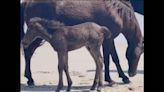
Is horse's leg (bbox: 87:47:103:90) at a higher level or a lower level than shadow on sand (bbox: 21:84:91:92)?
higher

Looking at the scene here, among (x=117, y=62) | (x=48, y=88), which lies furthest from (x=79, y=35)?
(x=48, y=88)

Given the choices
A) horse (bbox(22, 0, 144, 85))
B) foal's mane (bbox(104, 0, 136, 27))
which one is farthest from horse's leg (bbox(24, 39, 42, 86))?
foal's mane (bbox(104, 0, 136, 27))

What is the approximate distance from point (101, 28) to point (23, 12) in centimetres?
88

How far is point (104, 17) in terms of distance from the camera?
5.16 m

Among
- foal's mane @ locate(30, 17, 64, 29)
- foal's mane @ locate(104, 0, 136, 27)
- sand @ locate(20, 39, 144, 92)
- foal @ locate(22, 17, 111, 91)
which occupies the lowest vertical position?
sand @ locate(20, 39, 144, 92)

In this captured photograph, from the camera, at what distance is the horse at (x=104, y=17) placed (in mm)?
5117

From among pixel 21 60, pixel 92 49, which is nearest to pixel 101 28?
pixel 92 49

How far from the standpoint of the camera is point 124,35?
17.0 feet

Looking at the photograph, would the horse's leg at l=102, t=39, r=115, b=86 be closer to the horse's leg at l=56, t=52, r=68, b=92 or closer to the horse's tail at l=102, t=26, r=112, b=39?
the horse's tail at l=102, t=26, r=112, b=39

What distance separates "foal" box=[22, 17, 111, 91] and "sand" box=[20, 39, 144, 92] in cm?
5

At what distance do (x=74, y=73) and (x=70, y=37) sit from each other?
40 cm

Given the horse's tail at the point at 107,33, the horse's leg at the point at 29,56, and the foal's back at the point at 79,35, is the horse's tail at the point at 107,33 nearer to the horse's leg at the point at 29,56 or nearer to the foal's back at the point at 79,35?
the foal's back at the point at 79,35

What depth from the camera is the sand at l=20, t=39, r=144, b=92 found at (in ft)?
16.6
